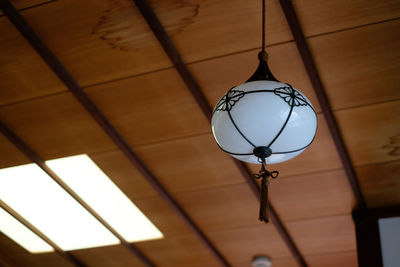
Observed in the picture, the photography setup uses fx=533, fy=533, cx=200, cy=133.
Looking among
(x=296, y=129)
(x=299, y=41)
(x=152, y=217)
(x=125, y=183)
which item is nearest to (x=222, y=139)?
(x=296, y=129)

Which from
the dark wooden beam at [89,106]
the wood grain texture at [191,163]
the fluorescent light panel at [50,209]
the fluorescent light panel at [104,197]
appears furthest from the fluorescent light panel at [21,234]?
the wood grain texture at [191,163]

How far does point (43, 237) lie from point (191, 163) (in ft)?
7.99

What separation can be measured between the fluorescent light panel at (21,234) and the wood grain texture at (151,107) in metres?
2.19

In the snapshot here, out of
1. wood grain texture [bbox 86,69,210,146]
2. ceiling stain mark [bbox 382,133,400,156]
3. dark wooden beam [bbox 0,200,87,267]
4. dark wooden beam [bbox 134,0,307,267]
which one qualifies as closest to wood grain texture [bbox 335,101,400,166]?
ceiling stain mark [bbox 382,133,400,156]

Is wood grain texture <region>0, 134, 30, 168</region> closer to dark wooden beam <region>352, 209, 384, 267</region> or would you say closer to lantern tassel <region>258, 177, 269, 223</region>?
lantern tassel <region>258, 177, 269, 223</region>

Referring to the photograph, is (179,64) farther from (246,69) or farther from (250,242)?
(250,242)

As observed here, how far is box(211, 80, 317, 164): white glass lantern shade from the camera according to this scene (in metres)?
2.81

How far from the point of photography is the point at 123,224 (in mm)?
6109

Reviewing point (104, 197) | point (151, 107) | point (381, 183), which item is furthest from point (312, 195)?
point (104, 197)

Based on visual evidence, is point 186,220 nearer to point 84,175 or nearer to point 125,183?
point 125,183

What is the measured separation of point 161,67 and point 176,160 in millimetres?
1119

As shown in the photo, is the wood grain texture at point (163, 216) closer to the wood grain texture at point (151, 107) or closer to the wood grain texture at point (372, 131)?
the wood grain texture at point (151, 107)

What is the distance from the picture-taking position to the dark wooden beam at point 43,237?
6.10 m

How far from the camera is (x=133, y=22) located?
415cm
